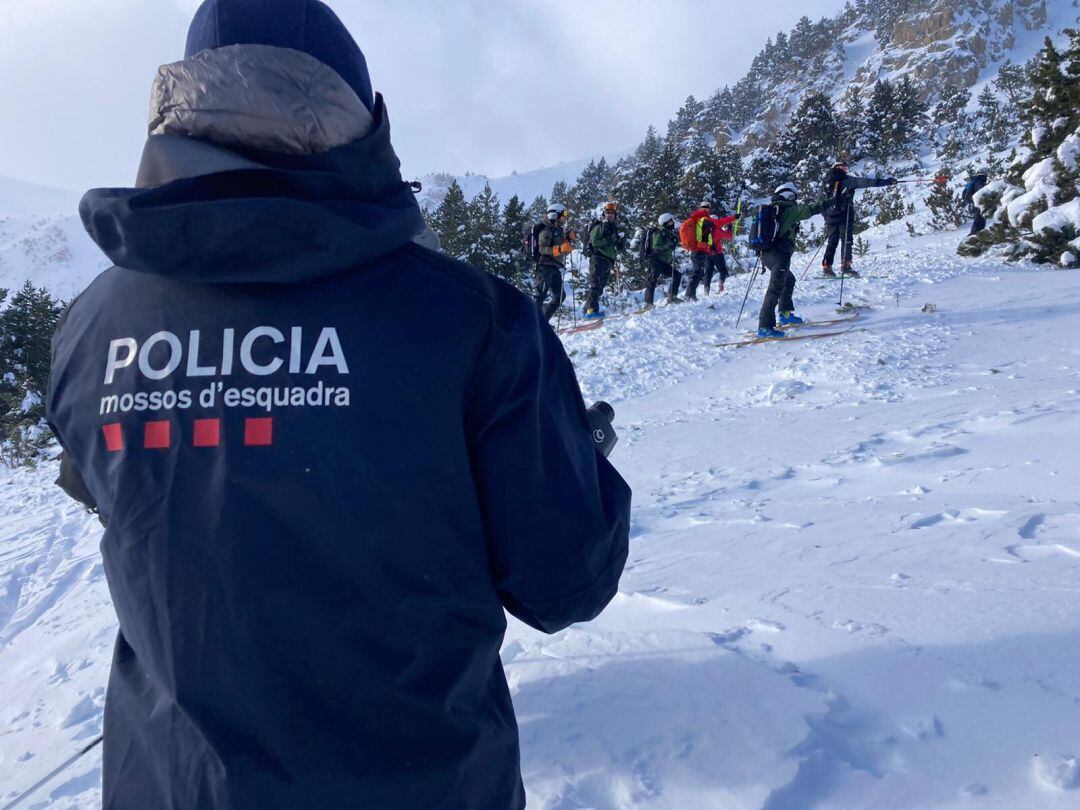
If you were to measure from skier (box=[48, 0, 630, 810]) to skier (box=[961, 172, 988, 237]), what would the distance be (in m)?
20.3

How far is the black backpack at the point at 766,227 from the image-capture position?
30.9ft

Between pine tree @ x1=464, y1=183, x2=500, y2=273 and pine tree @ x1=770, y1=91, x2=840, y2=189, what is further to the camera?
pine tree @ x1=770, y1=91, x2=840, y2=189

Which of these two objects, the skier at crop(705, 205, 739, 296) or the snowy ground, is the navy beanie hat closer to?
the snowy ground

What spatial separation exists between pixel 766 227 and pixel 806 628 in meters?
7.90

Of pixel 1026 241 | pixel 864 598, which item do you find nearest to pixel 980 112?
pixel 1026 241

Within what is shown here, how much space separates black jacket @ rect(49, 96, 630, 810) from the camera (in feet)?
3.31

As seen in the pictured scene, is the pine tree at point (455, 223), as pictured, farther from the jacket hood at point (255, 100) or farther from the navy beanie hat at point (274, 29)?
the jacket hood at point (255, 100)

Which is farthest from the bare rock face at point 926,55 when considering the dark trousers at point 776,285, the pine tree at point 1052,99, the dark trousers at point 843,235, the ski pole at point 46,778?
the ski pole at point 46,778

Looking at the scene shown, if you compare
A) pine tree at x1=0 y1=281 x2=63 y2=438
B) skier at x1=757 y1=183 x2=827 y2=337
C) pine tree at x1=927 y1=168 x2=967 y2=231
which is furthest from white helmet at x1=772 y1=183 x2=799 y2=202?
pine tree at x1=0 y1=281 x2=63 y2=438

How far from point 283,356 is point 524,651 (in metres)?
1.98

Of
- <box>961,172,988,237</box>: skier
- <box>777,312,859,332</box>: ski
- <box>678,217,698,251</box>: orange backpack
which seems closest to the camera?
<box>777,312,859,332</box>: ski

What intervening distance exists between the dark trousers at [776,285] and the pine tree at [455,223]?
1988 cm

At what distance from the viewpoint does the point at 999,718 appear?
193 centimetres

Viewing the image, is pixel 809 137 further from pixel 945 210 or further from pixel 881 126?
pixel 945 210
